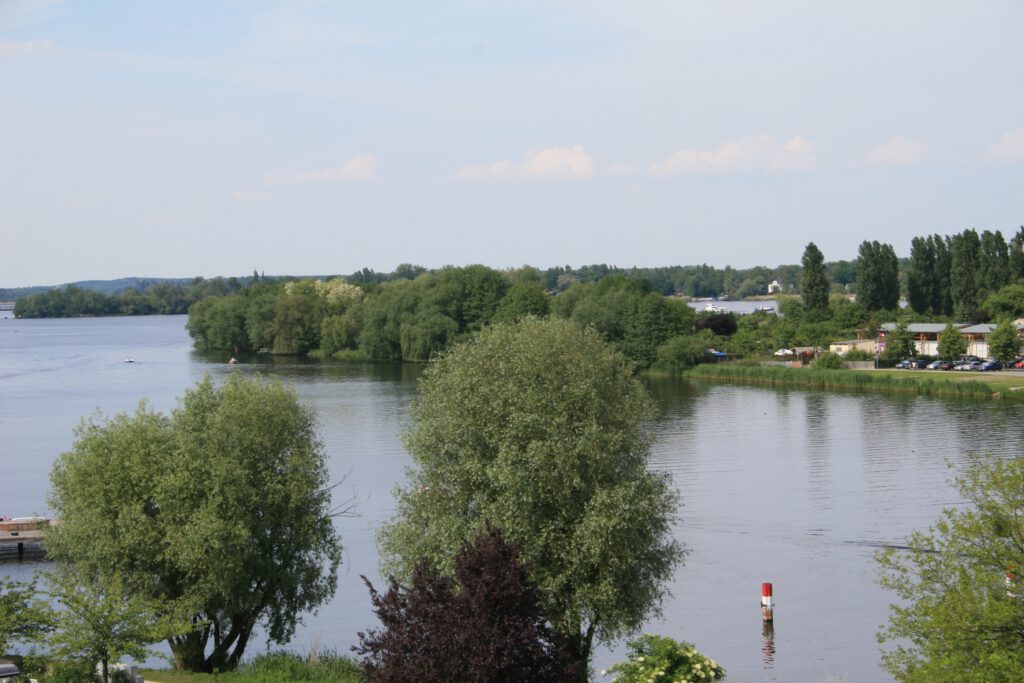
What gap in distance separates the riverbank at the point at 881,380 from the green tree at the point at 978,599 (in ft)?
168

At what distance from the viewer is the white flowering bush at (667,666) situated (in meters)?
16.9

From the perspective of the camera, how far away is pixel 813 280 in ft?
326

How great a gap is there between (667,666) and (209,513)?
901 centimetres

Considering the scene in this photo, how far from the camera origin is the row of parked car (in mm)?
76750

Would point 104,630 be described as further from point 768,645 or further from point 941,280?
point 941,280

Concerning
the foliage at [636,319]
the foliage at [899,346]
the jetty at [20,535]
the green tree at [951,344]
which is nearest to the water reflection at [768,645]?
the jetty at [20,535]

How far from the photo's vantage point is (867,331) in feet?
302

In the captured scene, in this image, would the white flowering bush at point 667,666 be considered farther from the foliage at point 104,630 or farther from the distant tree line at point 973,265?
the distant tree line at point 973,265

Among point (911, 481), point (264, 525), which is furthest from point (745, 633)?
point (911, 481)

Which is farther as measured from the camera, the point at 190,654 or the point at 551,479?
the point at 190,654

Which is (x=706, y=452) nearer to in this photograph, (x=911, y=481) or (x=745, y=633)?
(x=911, y=481)

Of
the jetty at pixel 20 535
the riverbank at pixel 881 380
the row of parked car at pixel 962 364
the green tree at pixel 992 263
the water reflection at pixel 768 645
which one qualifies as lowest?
the water reflection at pixel 768 645

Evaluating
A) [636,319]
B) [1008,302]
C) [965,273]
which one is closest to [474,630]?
[636,319]

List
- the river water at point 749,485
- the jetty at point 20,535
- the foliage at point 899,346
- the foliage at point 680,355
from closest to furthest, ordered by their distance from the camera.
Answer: the river water at point 749,485 → the jetty at point 20,535 → the foliage at point 899,346 → the foliage at point 680,355
